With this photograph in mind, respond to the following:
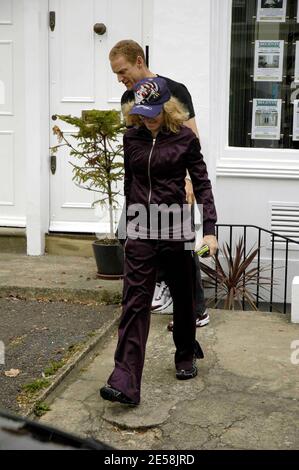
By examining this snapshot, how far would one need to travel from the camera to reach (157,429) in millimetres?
4023

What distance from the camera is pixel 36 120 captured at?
289 inches

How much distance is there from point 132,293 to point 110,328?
4.54 ft

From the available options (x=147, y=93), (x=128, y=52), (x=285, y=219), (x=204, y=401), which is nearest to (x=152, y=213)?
(x=147, y=93)

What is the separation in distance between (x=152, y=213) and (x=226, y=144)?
10.2ft

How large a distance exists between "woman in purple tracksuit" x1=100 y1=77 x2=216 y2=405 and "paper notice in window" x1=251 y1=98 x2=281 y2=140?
3.06 m

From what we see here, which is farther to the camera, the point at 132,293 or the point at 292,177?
the point at 292,177

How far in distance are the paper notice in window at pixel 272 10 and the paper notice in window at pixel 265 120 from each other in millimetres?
781

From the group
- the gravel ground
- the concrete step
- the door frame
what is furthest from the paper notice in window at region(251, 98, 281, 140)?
the concrete step

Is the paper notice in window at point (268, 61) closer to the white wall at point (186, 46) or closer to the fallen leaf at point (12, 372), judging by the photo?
the white wall at point (186, 46)

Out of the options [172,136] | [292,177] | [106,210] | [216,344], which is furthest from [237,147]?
[172,136]

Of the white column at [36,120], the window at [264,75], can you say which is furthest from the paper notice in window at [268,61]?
the white column at [36,120]

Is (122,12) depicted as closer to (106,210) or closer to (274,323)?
(106,210)

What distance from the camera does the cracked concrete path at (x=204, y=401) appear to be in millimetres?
3936
